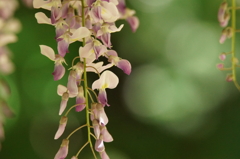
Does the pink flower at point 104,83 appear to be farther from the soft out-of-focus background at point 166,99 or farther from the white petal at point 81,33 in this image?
the soft out-of-focus background at point 166,99

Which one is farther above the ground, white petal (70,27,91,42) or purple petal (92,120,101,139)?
white petal (70,27,91,42)

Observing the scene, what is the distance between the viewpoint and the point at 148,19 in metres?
1.55

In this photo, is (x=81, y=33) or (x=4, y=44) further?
(x=4, y=44)

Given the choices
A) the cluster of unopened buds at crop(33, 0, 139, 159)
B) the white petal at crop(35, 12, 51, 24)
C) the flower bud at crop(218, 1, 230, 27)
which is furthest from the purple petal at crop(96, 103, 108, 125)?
the flower bud at crop(218, 1, 230, 27)

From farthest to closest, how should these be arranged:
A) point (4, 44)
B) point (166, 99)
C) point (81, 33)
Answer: point (166, 99)
point (4, 44)
point (81, 33)

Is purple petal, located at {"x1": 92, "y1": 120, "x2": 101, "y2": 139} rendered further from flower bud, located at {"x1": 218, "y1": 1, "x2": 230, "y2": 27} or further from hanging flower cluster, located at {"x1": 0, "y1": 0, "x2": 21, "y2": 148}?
flower bud, located at {"x1": 218, "y1": 1, "x2": 230, "y2": 27}

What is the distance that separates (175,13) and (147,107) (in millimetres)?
428

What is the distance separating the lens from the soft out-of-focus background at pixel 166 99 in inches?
56.1

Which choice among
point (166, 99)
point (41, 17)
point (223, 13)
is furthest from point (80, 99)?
point (166, 99)

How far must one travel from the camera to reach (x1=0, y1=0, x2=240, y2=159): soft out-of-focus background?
4.67 ft

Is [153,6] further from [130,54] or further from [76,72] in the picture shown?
[76,72]

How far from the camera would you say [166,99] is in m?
1.62

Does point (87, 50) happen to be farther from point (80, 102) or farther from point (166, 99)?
point (166, 99)

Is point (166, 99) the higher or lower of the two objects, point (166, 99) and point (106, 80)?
the lower
